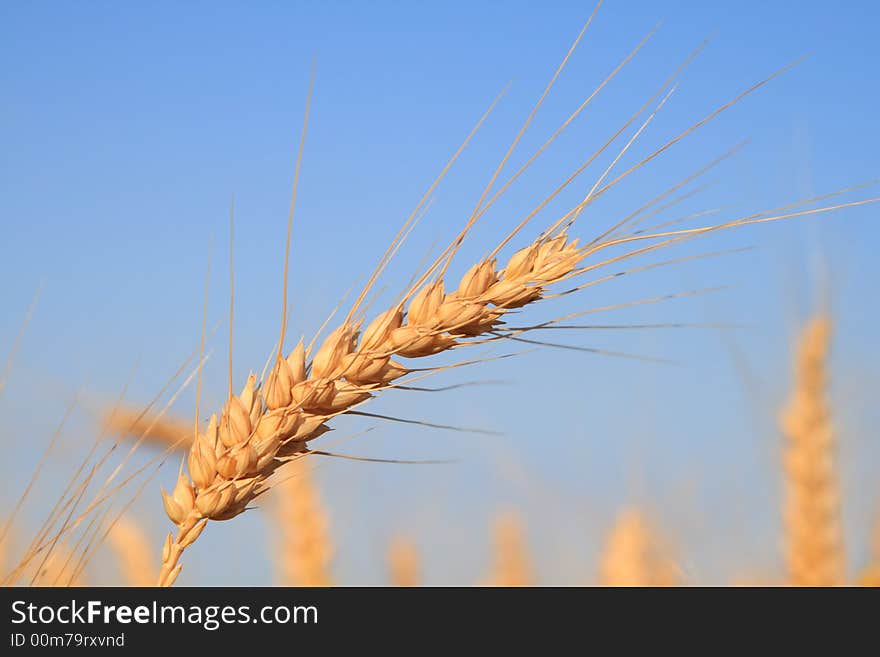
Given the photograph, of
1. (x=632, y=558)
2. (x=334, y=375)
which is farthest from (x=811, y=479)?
(x=334, y=375)

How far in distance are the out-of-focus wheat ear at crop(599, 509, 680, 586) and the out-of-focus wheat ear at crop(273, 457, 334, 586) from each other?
1351mm

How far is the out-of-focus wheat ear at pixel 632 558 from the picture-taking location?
13.1ft

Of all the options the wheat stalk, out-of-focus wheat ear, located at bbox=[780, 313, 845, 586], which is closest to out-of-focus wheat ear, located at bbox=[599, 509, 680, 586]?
out-of-focus wheat ear, located at bbox=[780, 313, 845, 586]

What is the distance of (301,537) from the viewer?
3.82m
